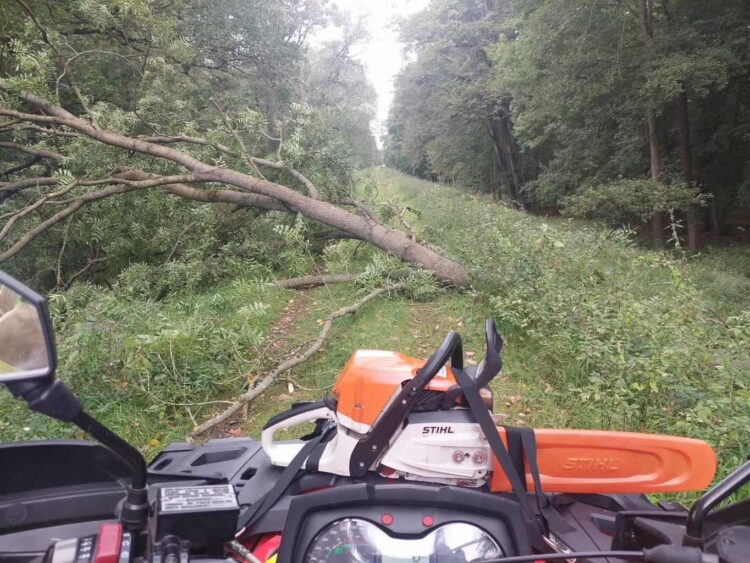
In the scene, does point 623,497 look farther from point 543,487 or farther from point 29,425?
point 29,425

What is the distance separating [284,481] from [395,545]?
0.43 metres

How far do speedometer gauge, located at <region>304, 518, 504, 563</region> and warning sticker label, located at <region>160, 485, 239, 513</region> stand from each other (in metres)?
0.27

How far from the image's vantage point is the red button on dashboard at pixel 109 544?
3.73 feet

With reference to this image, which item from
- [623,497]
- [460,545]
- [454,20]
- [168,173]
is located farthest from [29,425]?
[454,20]

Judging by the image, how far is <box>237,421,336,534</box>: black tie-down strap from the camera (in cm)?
154

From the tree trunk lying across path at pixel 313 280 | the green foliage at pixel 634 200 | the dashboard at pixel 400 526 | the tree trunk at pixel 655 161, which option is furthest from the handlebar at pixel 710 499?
the tree trunk at pixel 655 161

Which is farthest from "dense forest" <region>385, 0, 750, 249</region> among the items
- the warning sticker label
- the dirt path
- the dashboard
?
the warning sticker label

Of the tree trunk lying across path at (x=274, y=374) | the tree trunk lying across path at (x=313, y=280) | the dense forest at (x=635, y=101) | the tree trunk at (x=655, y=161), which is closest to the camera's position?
the tree trunk lying across path at (x=274, y=374)

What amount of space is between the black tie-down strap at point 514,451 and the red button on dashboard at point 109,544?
3.13ft

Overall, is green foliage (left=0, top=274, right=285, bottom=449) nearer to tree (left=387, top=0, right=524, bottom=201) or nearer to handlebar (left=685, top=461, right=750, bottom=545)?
handlebar (left=685, top=461, right=750, bottom=545)

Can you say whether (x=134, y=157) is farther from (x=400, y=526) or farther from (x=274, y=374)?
(x=400, y=526)

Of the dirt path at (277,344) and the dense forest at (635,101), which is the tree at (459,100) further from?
the dirt path at (277,344)

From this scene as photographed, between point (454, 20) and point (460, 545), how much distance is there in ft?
89.7

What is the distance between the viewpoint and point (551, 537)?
154 centimetres
